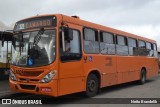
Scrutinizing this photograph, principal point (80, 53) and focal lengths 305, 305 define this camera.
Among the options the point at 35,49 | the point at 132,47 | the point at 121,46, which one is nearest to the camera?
the point at 35,49

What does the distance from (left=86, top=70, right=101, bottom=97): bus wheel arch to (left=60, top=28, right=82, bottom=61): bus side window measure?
1.18 meters

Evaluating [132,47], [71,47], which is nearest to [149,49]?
[132,47]

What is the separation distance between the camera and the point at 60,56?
10.0 metres

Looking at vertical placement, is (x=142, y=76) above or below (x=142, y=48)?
below

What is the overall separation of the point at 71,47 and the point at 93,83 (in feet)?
6.88

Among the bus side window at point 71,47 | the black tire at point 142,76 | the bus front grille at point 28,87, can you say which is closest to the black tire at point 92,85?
the bus side window at point 71,47

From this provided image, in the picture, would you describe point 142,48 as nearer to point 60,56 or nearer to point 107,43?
point 107,43

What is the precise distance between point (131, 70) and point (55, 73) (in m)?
7.29

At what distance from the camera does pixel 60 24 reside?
33.4ft

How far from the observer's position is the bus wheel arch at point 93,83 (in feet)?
38.4

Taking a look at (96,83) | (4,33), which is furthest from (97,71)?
(4,33)

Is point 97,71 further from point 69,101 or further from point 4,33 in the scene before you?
point 4,33

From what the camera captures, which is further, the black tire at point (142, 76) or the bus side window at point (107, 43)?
the black tire at point (142, 76)

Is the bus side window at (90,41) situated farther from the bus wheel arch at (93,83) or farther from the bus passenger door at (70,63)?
the bus wheel arch at (93,83)
